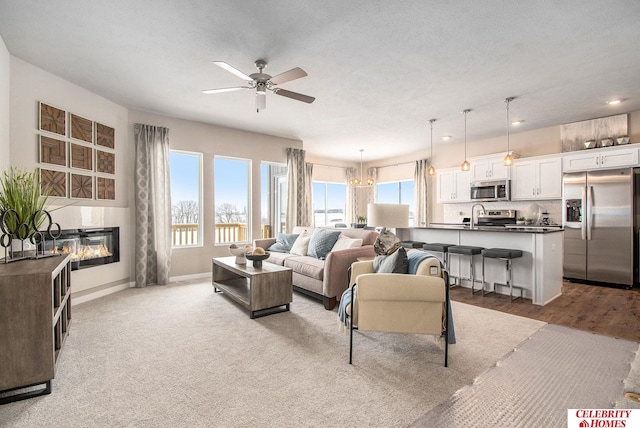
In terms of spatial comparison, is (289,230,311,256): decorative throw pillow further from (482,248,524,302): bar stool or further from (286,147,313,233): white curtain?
(482,248,524,302): bar stool

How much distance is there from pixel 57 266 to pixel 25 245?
2.67ft

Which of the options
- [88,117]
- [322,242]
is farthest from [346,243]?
[88,117]

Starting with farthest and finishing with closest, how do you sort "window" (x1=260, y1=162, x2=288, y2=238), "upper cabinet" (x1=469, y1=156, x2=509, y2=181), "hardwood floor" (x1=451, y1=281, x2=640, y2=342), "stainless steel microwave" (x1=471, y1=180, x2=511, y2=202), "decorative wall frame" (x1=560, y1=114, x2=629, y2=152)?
"window" (x1=260, y1=162, x2=288, y2=238) < "upper cabinet" (x1=469, y1=156, x2=509, y2=181) < "stainless steel microwave" (x1=471, y1=180, x2=511, y2=202) < "decorative wall frame" (x1=560, y1=114, x2=629, y2=152) < "hardwood floor" (x1=451, y1=281, x2=640, y2=342)

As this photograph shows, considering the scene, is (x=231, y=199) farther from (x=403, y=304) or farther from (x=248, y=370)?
(x=403, y=304)

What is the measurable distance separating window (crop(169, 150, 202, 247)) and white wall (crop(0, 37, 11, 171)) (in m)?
2.23

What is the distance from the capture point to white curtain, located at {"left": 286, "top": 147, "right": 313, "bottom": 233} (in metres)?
6.62

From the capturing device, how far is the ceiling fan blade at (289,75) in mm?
2783

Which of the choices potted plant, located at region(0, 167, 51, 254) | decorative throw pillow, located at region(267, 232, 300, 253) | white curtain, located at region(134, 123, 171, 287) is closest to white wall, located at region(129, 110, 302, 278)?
white curtain, located at region(134, 123, 171, 287)

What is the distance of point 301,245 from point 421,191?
4223 mm

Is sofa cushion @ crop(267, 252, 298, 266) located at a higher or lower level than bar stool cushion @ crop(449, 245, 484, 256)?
lower

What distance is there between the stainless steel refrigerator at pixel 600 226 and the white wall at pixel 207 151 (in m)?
5.71

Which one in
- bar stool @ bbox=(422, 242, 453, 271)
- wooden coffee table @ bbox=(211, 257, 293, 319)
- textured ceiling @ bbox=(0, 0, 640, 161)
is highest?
textured ceiling @ bbox=(0, 0, 640, 161)

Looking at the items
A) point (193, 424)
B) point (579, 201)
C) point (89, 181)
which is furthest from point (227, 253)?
point (579, 201)

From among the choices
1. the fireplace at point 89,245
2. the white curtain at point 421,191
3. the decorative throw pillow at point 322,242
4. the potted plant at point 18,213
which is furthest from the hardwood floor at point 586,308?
the fireplace at point 89,245
